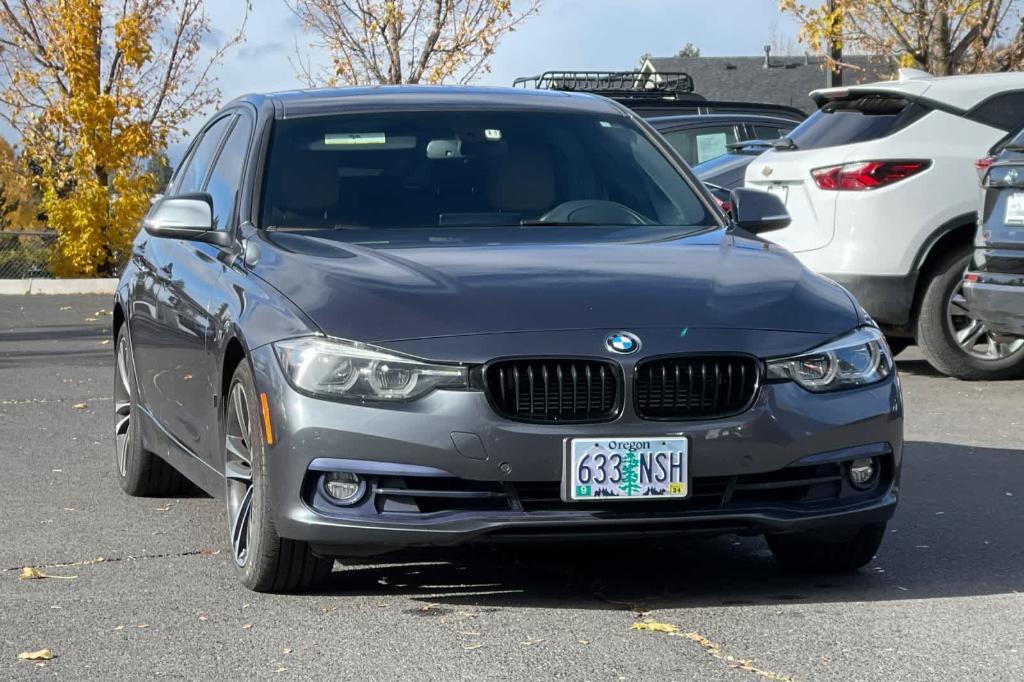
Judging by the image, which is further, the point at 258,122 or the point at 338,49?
the point at 338,49

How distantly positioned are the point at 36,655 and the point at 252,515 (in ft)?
2.82

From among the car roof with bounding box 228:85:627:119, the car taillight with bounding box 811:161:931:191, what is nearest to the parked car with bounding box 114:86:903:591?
the car roof with bounding box 228:85:627:119

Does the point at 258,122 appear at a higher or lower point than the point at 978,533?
higher

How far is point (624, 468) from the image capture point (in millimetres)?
5047

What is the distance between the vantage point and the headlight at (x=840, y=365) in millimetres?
5230

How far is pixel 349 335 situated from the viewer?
511 centimetres

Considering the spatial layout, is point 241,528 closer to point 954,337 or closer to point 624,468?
point 624,468

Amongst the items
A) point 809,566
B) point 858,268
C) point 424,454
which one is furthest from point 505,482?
point 858,268

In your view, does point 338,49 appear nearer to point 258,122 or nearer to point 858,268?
point 858,268

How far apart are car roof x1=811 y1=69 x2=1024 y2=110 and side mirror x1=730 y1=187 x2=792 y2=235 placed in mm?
4900

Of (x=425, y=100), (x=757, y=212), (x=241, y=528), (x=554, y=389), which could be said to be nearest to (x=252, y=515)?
(x=241, y=528)

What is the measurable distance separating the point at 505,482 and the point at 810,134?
7.18 m

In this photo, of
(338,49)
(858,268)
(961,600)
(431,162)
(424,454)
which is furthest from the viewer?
(338,49)

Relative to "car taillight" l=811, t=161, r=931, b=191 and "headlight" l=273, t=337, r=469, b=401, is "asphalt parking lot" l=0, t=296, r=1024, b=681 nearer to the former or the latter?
"headlight" l=273, t=337, r=469, b=401
